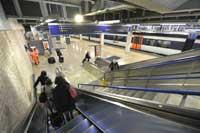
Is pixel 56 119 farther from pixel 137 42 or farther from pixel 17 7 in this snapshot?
pixel 137 42

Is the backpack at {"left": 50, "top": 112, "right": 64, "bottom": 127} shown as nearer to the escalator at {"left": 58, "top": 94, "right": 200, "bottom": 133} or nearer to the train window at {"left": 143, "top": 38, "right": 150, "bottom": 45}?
the escalator at {"left": 58, "top": 94, "right": 200, "bottom": 133}

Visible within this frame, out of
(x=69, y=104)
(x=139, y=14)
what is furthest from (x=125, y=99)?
(x=139, y=14)

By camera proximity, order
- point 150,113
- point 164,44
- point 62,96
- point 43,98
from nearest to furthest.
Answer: point 150,113, point 62,96, point 43,98, point 164,44

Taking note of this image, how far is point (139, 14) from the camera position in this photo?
320 inches

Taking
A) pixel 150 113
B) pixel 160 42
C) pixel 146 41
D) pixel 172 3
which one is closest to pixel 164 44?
pixel 160 42

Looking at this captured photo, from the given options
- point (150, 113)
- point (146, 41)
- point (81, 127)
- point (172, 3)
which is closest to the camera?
point (150, 113)

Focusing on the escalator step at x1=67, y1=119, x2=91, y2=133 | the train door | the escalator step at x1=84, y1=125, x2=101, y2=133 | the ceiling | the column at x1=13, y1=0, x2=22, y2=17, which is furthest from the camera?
the train door

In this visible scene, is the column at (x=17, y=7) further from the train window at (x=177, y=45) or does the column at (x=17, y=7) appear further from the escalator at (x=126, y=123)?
the train window at (x=177, y=45)

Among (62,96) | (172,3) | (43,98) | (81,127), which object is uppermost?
(172,3)

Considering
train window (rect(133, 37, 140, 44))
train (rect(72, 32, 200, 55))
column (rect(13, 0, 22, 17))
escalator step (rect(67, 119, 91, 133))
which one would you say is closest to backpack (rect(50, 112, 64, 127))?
escalator step (rect(67, 119, 91, 133))

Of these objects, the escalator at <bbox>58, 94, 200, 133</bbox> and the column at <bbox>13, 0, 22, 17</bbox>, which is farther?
the column at <bbox>13, 0, 22, 17</bbox>

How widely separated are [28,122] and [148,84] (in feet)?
9.45

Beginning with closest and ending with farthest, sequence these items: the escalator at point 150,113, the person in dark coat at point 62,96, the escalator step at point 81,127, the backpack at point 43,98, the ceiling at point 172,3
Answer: the escalator at point 150,113 < the escalator step at point 81,127 < the person in dark coat at point 62,96 < the ceiling at point 172,3 < the backpack at point 43,98

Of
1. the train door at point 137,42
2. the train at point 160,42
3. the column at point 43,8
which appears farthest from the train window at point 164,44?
the column at point 43,8
